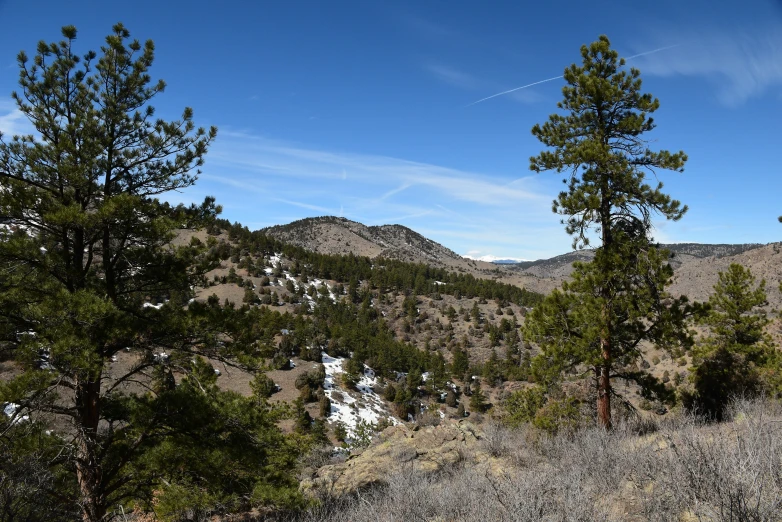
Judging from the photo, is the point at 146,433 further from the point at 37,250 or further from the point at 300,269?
the point at 300,269

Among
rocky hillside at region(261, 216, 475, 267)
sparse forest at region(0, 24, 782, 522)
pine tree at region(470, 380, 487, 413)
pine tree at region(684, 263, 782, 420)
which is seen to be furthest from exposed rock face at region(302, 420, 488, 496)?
rocky hillside at region(261, 216, 475, 267)

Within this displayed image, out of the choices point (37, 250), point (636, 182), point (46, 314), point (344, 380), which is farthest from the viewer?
point (344, 380)

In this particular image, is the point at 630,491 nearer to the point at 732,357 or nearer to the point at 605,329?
the point at 605,329

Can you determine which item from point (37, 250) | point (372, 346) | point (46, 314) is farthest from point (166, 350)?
point (372, 346)

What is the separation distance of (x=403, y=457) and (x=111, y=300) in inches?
299

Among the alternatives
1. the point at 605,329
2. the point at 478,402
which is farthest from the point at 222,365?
the point at 478,402

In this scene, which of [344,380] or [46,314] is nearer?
[46,314]

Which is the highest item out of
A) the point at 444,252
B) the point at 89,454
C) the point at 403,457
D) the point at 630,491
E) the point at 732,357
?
the point at 444,252

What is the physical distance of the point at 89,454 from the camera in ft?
21.7

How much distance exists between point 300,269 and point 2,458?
67075mm

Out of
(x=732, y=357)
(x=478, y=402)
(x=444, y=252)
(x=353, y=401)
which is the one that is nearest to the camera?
(x=732, y=357)

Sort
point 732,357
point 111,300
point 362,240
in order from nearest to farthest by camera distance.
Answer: point 111,300 → point 732,357 → point 362,240

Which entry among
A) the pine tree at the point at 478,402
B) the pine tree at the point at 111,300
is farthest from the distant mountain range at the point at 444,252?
the pine tree at the point at 111,300

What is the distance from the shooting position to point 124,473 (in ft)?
23.5
